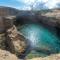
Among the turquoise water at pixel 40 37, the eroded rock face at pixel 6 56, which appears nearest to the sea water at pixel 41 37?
the turquoise water at pixel 40 37

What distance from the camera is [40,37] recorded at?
1.15m

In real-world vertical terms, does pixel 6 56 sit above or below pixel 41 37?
below

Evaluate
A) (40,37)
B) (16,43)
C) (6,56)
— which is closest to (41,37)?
(40,37)

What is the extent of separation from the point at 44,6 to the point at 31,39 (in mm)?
366

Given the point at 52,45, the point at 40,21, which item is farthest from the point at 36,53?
the point at 40,21

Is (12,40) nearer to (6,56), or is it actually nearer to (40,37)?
(6,56)

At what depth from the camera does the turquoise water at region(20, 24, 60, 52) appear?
112cm

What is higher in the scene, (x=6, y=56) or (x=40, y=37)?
(x=40, y=37)

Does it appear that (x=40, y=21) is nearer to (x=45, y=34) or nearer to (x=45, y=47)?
(x=45, y=34)

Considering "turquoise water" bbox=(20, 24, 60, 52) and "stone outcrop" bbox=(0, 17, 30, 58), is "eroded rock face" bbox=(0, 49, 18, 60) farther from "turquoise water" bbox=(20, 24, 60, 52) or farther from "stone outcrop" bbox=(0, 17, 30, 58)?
"turquoise water" bbox=(20, 24, 60, 52)

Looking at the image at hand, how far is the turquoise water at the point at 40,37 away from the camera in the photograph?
1119mm

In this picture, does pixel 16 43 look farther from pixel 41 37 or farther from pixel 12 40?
pixel 41 37

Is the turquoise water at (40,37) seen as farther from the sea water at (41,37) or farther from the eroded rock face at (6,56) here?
the eroded rock face at (6,56)

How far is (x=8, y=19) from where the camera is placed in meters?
1.13
